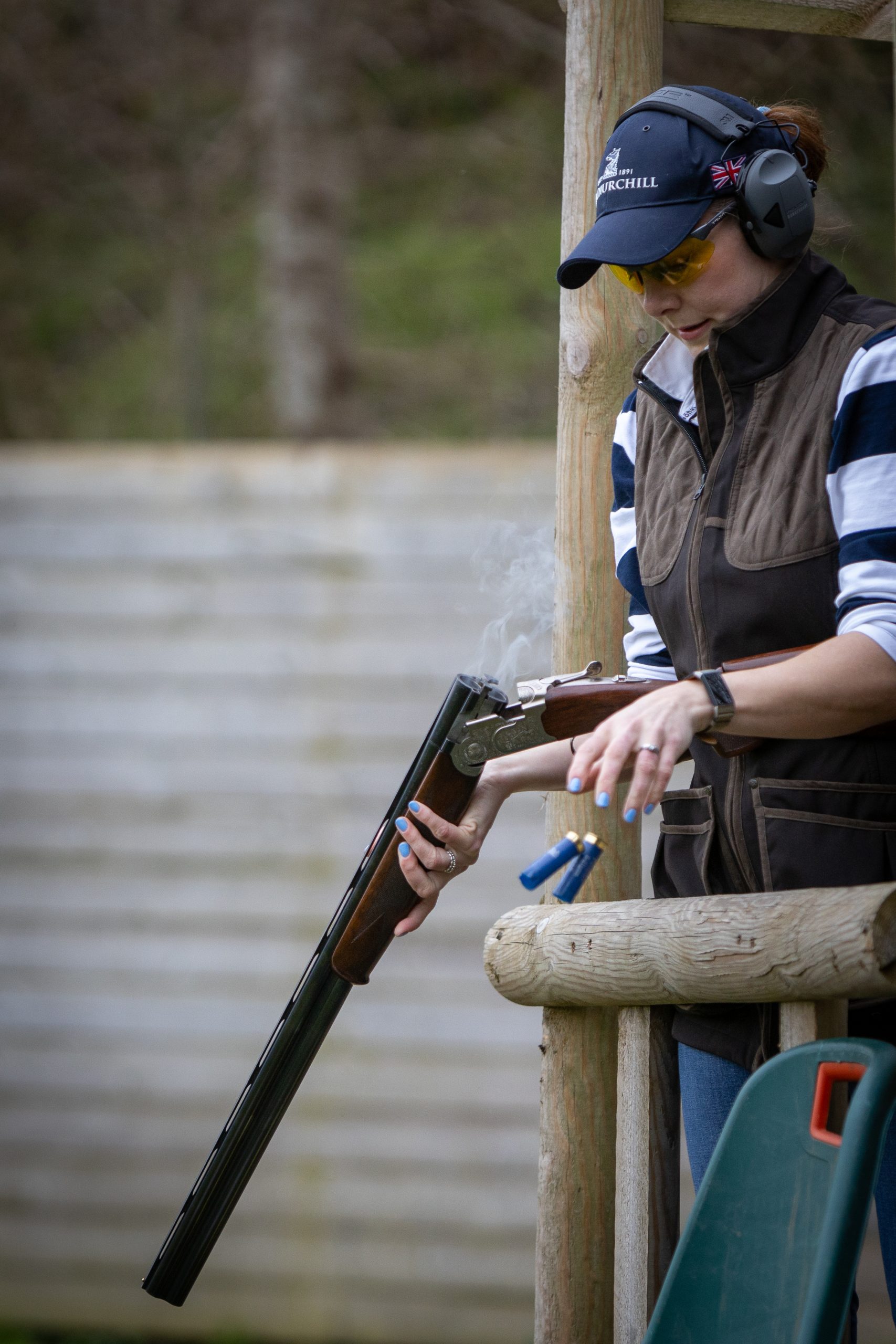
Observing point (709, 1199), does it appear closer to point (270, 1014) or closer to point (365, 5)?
point (270, 1014)

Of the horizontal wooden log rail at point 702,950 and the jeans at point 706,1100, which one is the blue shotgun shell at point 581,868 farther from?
the jeans at point 706,1100

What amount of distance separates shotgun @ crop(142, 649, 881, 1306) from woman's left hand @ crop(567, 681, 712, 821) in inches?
10.0

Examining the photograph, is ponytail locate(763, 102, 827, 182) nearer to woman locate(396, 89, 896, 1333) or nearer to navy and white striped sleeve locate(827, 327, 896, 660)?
woman locate(396, 89, 896, 1333)

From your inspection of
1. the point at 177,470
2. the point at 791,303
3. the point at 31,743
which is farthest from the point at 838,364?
the point at 31,743

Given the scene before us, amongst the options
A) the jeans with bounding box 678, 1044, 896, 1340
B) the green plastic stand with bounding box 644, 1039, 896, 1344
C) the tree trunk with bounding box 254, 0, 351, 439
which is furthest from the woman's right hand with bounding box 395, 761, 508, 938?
the tree trunk with bounding box 254, 0, 351, 439

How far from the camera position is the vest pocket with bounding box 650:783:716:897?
1.54m

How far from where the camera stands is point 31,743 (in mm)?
3766

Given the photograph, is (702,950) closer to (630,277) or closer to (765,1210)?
(765,1210)

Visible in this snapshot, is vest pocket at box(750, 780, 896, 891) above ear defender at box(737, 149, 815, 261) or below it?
below

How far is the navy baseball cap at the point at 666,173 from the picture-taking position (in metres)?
1.46

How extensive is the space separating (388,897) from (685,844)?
42 cm

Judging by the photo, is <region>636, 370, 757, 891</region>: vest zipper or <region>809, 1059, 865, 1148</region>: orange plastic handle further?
<region>636, 370, 757, 891</region>: vest zipper

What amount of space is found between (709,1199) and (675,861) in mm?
408

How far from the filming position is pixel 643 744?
128 cm
